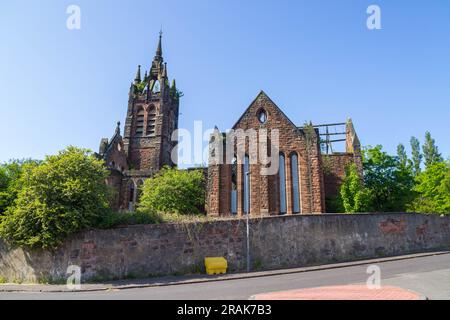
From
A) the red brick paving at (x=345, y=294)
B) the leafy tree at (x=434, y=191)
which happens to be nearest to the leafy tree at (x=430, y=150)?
the leafy tree at (x=434, y=191)

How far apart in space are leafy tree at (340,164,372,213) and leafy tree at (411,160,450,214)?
5423 millimetres

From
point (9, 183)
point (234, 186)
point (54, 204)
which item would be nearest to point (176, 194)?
point (234, 186)

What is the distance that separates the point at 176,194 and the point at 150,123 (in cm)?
2261

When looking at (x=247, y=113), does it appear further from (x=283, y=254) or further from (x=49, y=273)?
(x=49, y=273)

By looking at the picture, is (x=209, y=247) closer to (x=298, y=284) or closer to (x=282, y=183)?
(x=298, y=284)

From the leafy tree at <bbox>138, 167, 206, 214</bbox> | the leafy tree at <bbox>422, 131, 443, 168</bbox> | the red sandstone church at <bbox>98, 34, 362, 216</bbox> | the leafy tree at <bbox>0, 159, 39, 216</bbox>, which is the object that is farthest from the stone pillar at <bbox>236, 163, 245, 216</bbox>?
the leafy tree at <bbox>422, 131, 443, 168</bbox>

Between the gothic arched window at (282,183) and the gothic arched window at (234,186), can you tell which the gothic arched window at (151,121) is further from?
the gothic arched window at (282,183)

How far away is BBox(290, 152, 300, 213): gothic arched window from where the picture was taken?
2278 cm

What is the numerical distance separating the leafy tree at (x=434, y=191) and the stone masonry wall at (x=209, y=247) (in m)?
8.94

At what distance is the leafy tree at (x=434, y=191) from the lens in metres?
24.6

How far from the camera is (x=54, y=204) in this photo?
1585cm

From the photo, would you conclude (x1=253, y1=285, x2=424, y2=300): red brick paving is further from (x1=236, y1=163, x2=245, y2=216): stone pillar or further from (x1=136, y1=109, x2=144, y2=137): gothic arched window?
(x1=136, y1=109, x2=144, y2=137): gothic arched window
